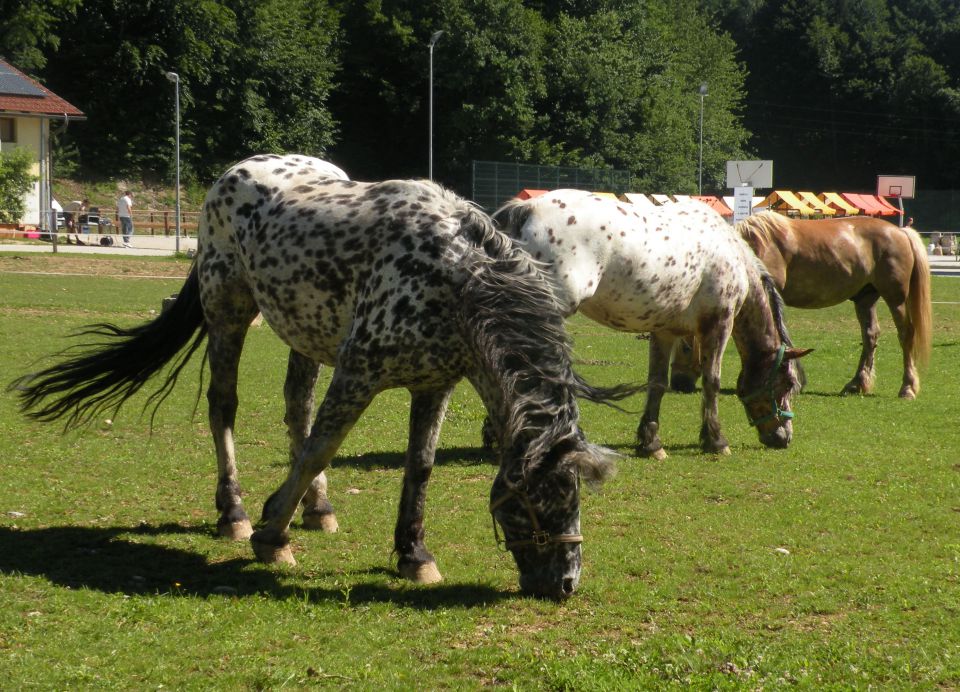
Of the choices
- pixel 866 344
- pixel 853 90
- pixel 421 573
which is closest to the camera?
pixel 421 573

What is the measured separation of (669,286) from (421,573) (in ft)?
13.3

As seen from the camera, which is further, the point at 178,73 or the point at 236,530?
the point at 178,73

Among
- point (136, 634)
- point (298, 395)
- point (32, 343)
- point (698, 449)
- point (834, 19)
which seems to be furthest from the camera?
point (834, 19)

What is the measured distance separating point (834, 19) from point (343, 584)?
99756 millimetres

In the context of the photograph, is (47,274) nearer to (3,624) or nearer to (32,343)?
(32,343)

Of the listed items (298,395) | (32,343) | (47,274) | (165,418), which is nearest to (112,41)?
(47,274)

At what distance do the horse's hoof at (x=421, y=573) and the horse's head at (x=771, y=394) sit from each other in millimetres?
4745

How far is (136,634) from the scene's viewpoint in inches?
199

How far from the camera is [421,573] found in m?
5.98

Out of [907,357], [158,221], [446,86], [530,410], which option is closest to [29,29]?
[158,221]

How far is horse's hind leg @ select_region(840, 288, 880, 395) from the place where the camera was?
13805 millimetres

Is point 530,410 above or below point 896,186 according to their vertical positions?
below

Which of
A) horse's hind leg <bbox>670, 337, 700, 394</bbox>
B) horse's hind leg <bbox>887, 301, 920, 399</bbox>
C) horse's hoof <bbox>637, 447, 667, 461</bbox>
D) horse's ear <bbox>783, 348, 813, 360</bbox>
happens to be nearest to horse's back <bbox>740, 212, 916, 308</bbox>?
→ horse's hind leg <bbox>887, 301, 920, 399</bbox>

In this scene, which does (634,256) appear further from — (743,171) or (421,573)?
(743,171)
